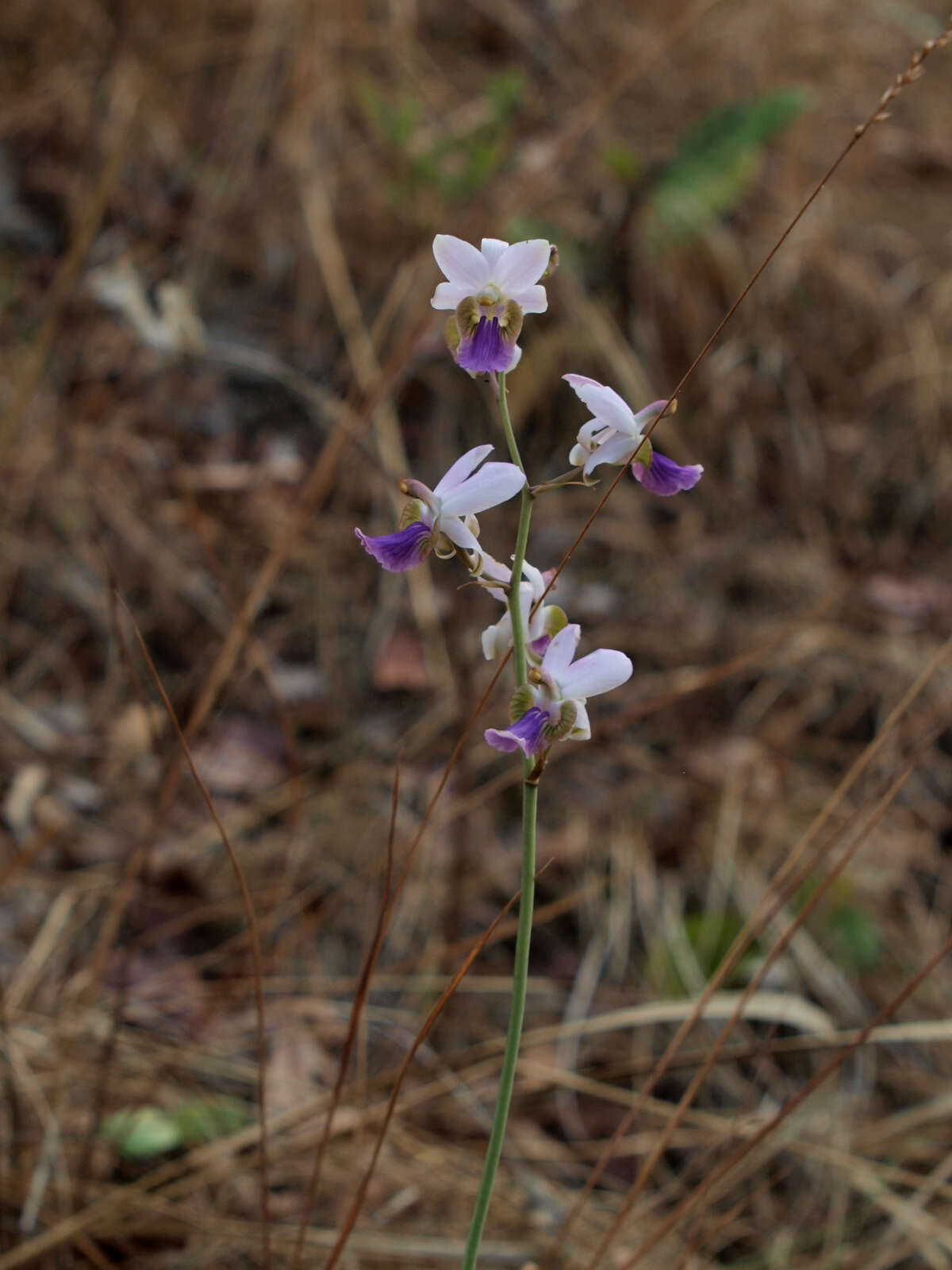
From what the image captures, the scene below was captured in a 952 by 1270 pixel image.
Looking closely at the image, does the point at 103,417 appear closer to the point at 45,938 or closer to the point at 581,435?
the point at 45,938

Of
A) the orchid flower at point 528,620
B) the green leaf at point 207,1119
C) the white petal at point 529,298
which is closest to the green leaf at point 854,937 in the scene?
the green leaf at point 207,1119

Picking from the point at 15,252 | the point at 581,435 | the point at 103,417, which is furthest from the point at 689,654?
the point at 15,252

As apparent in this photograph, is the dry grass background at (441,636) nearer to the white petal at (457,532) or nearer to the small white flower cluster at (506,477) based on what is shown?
the small white flower cluster at (506,477)

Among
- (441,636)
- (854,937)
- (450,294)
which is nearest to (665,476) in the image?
(450,294)

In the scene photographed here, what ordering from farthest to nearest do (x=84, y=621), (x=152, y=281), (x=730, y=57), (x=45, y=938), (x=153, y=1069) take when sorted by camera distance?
(x=730, y=57), (x=152, y=281), (x=84, y=621), (x=45, y=938), (x=153, y=1069)

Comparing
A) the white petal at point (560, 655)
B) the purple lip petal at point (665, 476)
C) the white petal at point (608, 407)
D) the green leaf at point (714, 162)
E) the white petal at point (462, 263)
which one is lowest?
the white petal at point (560, 655)

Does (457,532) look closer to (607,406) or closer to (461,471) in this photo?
(461,471)

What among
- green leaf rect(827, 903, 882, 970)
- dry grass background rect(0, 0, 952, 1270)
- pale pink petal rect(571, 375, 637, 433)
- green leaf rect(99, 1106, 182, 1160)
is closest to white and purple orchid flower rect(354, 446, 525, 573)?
pale pink petal rect(571, 375, 637, 433)
